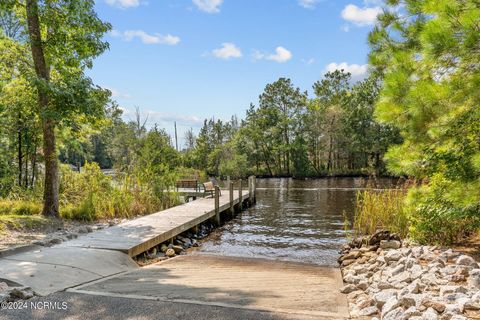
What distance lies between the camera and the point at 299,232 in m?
11.2

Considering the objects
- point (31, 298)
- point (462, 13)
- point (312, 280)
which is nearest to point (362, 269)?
point (312, 280)

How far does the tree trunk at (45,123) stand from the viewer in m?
8.22

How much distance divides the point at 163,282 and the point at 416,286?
291 centimetres

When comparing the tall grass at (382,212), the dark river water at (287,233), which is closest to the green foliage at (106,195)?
the dark river water at (287,233)

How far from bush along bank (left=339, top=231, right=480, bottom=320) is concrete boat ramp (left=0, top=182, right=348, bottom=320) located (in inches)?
10.8

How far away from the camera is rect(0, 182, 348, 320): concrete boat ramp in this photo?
3672 millimetres

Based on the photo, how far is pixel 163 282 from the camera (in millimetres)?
4844

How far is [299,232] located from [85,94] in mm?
6811

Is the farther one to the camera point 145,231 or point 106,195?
point 106,195

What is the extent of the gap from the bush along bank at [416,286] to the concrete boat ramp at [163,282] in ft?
0.90

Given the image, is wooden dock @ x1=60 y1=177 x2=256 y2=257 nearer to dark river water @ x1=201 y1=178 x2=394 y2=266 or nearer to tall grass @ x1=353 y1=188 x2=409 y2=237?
dark river water @ x1=201 y1=178 x2=394 y2=266

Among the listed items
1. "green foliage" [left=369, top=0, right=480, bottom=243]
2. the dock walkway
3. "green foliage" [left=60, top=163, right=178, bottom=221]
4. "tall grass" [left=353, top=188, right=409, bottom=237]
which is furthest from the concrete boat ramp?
"green foliage" [left=60, top=163, right=178, bottom=221]

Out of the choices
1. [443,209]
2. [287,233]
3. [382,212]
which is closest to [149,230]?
[287,233]

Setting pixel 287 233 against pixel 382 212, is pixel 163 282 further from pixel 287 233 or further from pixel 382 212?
pixel 287 233
